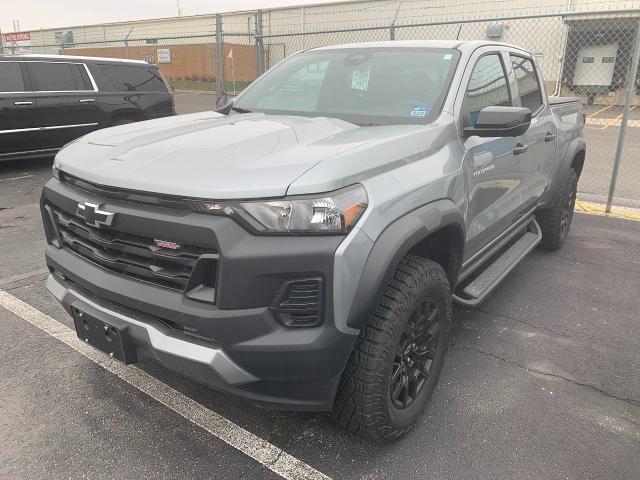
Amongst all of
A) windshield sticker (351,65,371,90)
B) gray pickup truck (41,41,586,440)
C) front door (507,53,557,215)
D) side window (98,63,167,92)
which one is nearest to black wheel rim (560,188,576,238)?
front door (507,53,557,215)

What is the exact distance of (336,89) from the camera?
3.41 m

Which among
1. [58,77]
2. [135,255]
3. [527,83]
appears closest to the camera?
[135,255]

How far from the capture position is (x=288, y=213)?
1.95 metres

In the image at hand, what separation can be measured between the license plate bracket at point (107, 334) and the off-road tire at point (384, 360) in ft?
2.89

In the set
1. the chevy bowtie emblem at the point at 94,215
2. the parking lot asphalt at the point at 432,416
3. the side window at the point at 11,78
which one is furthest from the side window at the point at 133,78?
the chevy bowtie emblem at the point at 94,215

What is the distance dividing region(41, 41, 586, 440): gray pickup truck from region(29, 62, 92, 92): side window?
6.58 metres

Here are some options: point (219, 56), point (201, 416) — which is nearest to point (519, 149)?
point (201, 416)

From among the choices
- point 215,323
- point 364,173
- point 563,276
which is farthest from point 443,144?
point 563,276

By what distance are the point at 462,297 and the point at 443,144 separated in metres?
0.99

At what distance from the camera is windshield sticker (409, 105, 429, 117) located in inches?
115

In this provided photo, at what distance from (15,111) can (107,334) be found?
23.7ft

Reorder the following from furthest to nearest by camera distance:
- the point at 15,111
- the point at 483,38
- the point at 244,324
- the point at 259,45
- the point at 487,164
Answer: the point at 483,38 → the point at 259,45 → the point at 15,111 → the point at 487,164 → the point at 244,324

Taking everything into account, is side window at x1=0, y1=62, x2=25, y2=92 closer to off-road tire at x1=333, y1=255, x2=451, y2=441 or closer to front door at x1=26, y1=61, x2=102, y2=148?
front door at x1=26, y1=61, x2=102, y2=148

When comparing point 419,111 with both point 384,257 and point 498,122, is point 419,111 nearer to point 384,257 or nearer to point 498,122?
point 498,122
